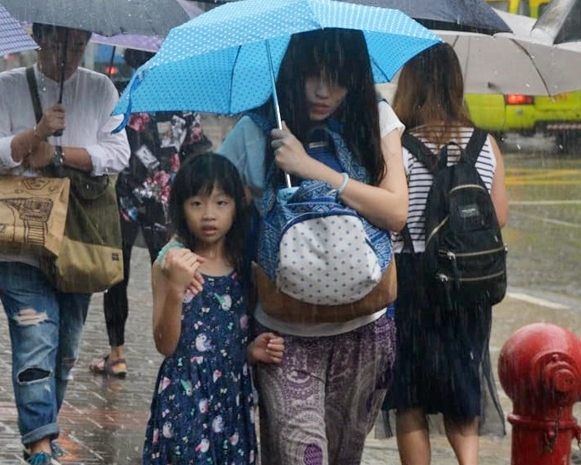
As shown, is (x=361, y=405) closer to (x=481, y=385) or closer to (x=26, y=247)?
(x=481, y=385)

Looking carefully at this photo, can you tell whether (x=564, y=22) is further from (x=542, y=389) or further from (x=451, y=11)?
(x=542, y=389)

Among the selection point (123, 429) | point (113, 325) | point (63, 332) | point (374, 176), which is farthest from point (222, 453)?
point (113, 325)

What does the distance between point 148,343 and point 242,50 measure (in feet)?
14.9

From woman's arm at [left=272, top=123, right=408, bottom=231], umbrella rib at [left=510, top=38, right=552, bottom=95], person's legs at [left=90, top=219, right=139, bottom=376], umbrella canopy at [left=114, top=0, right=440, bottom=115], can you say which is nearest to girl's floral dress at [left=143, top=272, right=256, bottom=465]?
woman's arm at [left=272, top=123, right=408, bottom=231]

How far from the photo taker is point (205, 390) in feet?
15.0

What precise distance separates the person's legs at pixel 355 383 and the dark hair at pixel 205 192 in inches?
16.5

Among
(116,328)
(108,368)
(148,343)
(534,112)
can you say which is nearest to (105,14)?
(116,328)

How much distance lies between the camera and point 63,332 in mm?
6188

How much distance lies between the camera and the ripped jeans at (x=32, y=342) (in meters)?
5.83

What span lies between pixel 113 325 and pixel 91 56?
14040mm

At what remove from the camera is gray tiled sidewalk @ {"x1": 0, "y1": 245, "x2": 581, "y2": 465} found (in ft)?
22.1

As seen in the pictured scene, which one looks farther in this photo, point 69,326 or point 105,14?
point 69,326

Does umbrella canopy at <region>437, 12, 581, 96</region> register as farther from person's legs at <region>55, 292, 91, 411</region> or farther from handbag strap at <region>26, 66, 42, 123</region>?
person's legs at <region>55, 292, 91, 411</region>

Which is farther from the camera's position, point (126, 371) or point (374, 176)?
point (126, 371)
